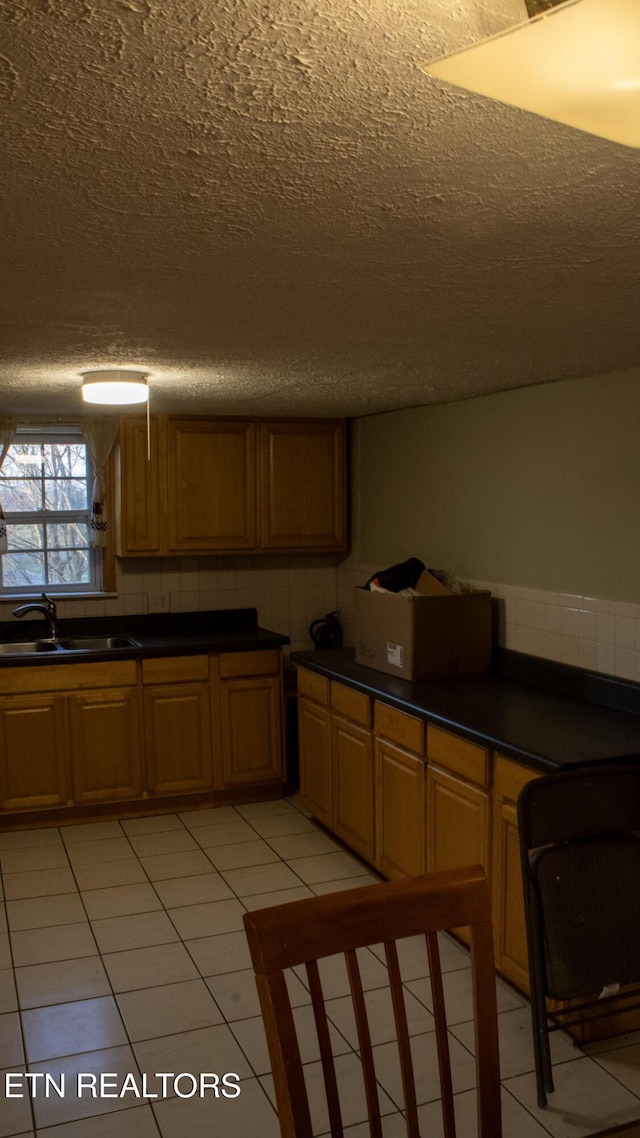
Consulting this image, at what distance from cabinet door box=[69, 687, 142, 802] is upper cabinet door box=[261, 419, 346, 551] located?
1.20 meters

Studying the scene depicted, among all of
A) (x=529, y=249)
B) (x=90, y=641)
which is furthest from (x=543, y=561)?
(x=90, y=641)

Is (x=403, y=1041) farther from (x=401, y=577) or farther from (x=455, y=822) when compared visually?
(x=401, y=577)

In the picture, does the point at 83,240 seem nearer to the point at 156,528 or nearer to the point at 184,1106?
the point at 184,1106

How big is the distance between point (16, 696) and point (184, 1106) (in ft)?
8.05

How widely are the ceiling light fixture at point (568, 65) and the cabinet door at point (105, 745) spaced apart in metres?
4.19

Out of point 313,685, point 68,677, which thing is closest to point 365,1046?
point 313,685

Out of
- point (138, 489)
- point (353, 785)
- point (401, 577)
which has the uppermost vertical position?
point (138, 489)

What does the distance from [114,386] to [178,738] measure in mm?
2125

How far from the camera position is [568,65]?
782mm

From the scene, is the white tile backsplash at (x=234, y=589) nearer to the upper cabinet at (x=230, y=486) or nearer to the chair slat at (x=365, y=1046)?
the upper cabinet at (x=230, y=486)

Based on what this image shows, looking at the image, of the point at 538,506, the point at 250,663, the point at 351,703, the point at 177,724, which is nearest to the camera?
the point at 538,506

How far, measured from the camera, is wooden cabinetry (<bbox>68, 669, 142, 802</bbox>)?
4.68 meters

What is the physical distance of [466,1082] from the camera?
2574 mm

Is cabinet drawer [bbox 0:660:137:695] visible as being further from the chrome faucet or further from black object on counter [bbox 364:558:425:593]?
black object on counter [bbox 364:558:425:593]
